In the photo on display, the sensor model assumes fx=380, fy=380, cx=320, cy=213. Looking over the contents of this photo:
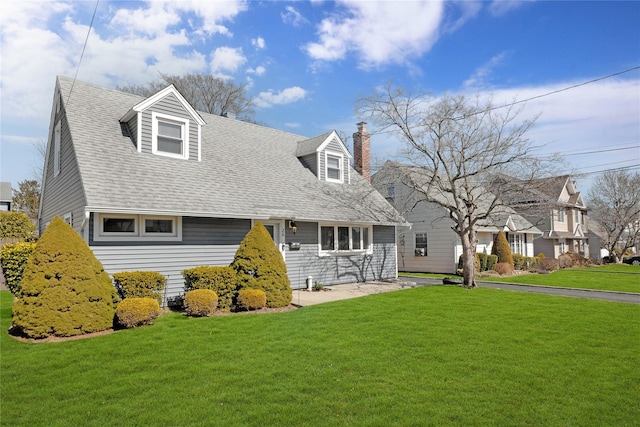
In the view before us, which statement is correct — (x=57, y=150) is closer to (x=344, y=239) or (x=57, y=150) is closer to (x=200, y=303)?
(x=200, y=303)

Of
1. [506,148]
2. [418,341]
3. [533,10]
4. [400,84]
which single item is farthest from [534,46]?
[418,341]

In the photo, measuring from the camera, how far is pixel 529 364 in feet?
18.9

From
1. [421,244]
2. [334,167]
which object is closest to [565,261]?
[421,244]

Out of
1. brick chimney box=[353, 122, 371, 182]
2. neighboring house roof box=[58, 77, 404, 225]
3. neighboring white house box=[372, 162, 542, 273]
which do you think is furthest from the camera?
neighboring white house box=[372, 162, 542, 273]

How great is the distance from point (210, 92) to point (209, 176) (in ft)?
63.0

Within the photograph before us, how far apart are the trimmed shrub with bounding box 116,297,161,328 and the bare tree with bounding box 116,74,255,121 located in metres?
22.3

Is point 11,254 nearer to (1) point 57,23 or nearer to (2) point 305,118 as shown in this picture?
(1) point 57,23

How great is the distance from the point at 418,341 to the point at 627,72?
593 inches

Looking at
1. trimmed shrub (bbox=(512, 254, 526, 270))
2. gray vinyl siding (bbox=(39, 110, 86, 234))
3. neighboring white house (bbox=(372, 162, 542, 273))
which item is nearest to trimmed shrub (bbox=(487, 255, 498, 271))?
neighboring white house (bbox=(372, 162, 542, 273))

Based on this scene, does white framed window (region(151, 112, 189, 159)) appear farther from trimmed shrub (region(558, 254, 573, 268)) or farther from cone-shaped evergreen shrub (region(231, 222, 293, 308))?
trimmed shrub (region(558, 254, 573, 268))

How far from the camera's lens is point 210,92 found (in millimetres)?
29391

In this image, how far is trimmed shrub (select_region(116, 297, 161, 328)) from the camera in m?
7.89

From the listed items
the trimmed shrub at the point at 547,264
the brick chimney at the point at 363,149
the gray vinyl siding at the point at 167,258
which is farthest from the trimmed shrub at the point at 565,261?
the gray vinyl siding at the point at 167,258

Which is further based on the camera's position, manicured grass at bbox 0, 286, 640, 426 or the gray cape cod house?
the gray cape cod house
